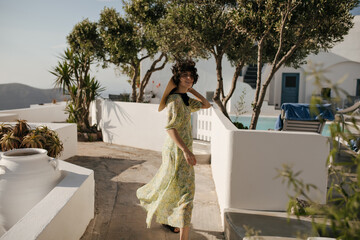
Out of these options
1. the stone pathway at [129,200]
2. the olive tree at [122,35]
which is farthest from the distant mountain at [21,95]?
the stone pathway at [129,200]

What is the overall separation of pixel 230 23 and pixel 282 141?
12.5 ft

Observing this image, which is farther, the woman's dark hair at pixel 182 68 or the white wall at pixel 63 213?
the woman's dark hair at pixel 182 68

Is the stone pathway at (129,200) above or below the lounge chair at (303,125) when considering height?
below

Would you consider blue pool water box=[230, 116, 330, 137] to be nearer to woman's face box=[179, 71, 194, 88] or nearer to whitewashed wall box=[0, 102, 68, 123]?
whitewashed wall box=[0, 102, 68, 123]

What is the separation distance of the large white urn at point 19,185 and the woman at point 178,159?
1134 millimetres

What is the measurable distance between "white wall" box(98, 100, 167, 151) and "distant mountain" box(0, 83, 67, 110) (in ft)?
158

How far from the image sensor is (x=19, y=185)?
2.71 meters

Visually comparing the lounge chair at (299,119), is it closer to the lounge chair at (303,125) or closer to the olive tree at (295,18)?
the lounge chair at (303,125)

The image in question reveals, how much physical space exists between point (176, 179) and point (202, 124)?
5.02 metres

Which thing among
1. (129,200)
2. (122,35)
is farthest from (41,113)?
(129,200)

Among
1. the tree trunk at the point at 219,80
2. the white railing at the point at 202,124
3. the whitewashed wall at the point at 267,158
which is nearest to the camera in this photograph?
the whitewashed wall at the point at 267,158

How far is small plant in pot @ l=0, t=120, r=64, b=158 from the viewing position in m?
4.37

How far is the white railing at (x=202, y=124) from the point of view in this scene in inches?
305

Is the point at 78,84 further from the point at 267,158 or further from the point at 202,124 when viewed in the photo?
the point at 267,158
